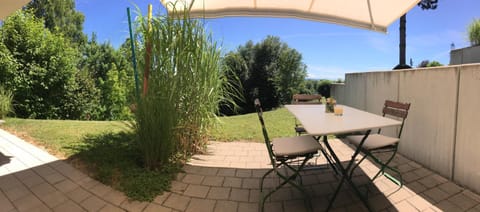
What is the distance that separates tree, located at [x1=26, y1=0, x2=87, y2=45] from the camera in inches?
702

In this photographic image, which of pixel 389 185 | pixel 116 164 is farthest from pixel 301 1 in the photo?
pixel 116 164

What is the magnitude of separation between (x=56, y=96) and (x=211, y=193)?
325 inches

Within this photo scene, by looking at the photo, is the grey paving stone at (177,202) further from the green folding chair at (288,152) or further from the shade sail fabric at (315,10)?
the shade sail fabric at (315,10)

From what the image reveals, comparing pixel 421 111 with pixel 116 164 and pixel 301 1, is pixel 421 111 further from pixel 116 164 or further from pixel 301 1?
pixel 116 164

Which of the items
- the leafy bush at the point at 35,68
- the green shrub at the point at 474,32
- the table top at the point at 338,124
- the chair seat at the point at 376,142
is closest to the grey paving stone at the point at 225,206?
the table top at the point at 338,124

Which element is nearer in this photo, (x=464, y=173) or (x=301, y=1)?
(x=464, y=173)

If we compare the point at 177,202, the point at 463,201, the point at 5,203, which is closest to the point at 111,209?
the point at 177,202

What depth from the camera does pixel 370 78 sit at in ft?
14.9

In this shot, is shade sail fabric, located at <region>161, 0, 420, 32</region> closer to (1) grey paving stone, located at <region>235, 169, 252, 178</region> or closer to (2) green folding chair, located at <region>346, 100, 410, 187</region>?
(2) green folding chair, located at <region>346, 100, 410, 187</region>

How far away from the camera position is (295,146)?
2412 millimetres

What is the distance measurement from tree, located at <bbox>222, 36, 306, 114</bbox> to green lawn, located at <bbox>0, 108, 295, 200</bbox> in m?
8.11

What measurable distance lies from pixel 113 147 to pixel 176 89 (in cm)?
145

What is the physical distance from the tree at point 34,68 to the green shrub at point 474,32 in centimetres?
1210

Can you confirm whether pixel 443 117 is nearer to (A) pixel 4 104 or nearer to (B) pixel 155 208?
(B) pixel 155 208
